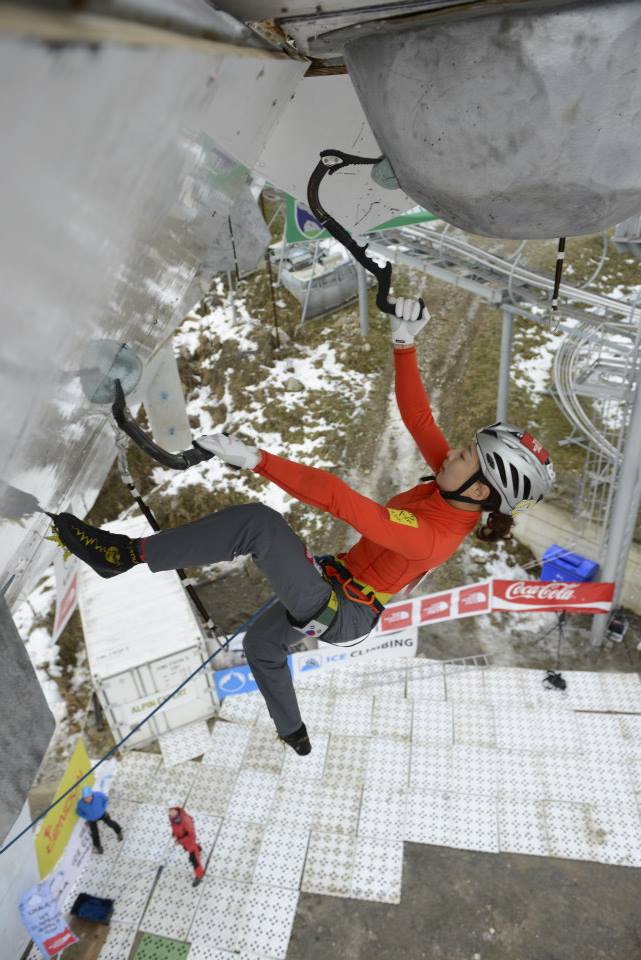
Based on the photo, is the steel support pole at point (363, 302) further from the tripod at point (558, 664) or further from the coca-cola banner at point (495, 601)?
the coca-cola banner at point (495, 601)

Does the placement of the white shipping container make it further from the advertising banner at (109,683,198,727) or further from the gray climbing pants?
the gray climbing pants

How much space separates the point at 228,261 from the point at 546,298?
25.3 feet

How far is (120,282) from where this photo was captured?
181 cm

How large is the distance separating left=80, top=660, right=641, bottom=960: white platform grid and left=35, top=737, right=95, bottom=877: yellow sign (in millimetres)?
883

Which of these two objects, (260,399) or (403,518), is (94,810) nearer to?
(403,518)

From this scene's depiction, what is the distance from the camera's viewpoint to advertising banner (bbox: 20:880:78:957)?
664 cm

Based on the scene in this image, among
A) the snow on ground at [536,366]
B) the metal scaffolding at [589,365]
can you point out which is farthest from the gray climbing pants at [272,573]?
the snow on ground at [536,366]

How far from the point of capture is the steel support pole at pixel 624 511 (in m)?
8.79

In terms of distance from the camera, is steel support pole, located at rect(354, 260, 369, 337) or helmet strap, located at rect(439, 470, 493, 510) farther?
Answer: steel support pole, located at rect(354, 260, 369, 337)

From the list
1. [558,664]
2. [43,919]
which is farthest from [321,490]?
[558,664]

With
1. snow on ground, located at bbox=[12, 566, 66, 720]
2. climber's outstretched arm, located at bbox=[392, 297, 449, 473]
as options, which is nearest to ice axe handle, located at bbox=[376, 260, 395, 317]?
climber's outstretched arm, located at bbox=[392, 297, 449, 473]

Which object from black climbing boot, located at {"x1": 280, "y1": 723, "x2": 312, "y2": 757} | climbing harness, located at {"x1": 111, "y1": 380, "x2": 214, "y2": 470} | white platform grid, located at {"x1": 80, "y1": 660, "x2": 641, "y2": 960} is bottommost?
white platform grid, located at {"x1": 80, "y1": 660, "x2": 641, "y2": 960}

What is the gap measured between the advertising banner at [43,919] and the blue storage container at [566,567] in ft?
26.3

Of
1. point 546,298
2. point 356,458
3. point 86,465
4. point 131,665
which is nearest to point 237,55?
point 86,465
